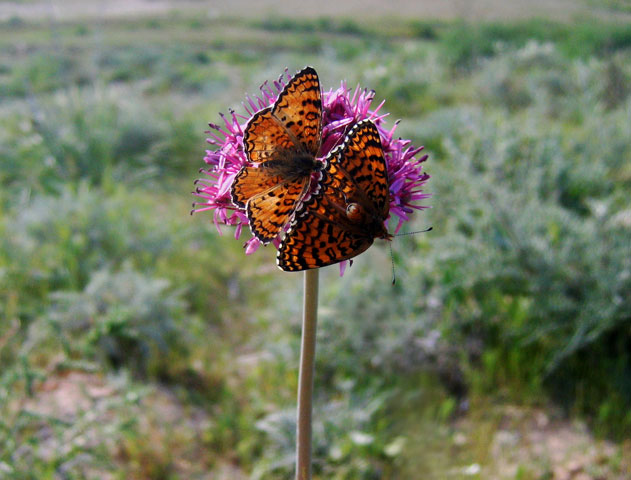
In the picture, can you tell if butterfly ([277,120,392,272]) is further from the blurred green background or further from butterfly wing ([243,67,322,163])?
the blurred green background

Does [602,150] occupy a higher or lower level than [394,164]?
Result: higher

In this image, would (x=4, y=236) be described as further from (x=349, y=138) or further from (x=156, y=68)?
(x=156, y=68)

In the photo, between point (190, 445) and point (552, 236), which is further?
point (552, 236)

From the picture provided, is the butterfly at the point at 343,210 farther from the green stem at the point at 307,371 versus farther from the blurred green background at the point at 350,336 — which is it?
the blurred green background at the point at 350,336

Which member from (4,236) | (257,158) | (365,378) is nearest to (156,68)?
(4,236)

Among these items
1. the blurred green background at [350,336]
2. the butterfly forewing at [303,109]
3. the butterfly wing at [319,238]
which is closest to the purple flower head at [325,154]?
the butterfly forewing at [303,109]

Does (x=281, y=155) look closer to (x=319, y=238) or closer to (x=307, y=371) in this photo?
(x=319, y=238)
